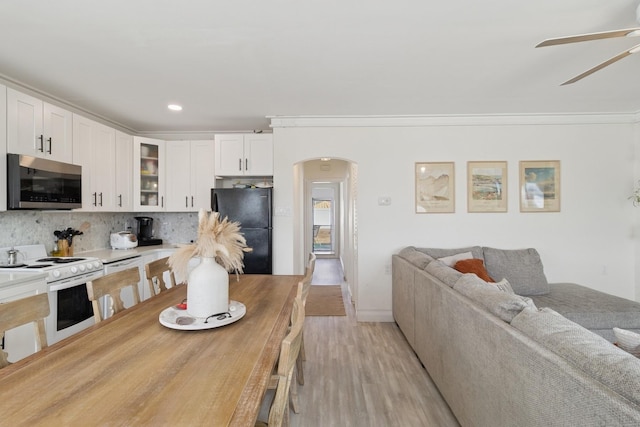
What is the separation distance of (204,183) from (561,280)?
15.5ft

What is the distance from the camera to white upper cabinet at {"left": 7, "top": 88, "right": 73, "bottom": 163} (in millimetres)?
2561

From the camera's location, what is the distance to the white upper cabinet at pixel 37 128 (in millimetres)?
2561

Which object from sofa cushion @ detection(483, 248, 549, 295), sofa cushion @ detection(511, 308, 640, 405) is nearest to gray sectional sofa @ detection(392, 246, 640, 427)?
sofa cushion @ detection(511, 308, 640, 405)

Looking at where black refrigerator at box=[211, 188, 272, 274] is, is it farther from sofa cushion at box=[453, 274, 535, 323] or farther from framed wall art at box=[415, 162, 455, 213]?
sofa cushion at box=[453, 274, 535, 323]

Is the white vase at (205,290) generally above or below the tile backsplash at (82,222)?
below

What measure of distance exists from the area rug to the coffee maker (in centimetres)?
232

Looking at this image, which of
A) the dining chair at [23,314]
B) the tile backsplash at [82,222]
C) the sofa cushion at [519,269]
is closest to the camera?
the dining chair at [23,314]

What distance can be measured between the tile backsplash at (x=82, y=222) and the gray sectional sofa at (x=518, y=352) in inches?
130

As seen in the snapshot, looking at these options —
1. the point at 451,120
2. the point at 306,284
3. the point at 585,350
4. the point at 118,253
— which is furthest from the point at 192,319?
the point at 451,120

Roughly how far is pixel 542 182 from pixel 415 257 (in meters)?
2.08

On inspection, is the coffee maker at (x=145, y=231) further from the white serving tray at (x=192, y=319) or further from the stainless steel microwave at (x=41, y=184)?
the white serving tray at (x=192, y=319)

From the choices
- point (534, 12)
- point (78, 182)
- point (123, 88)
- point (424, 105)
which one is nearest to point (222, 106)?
point (123, 88)

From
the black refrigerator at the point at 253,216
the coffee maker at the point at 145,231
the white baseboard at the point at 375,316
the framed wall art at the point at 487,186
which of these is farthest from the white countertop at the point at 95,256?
the framed wall art at the point at 487,186

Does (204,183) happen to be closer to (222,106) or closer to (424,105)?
(222,106)
